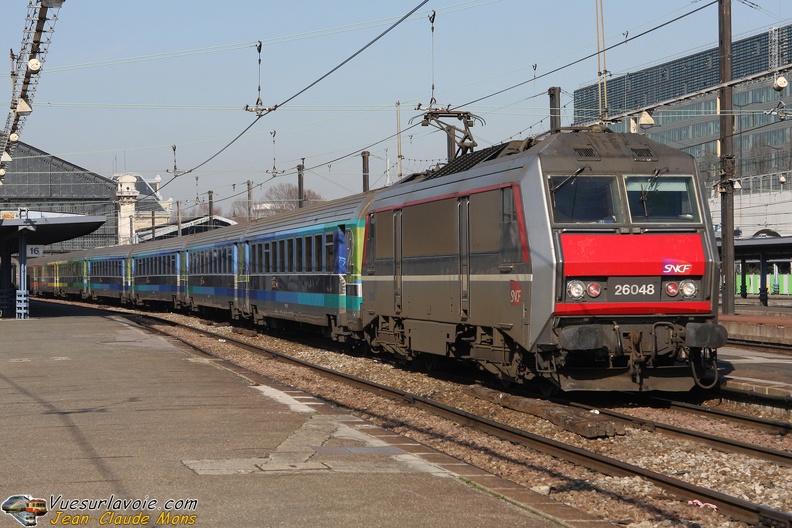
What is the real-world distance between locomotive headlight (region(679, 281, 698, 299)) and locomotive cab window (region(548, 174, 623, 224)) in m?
1.16

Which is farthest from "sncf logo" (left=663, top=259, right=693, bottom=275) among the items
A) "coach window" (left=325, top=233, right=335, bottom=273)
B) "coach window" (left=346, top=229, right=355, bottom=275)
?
"coach window" (left=325, top=233, right=335, bottom=273)

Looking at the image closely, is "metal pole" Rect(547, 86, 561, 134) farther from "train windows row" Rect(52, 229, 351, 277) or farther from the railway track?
the railway track

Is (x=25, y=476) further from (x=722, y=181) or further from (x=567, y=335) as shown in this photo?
(x=722, y=181)

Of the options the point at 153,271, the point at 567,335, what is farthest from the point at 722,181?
the point at 153,271

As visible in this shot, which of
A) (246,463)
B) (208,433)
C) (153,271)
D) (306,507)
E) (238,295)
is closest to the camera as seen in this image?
(306,507)

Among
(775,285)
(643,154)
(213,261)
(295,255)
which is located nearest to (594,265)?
(643,154)

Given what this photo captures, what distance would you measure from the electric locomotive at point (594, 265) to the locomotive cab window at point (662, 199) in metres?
0.02

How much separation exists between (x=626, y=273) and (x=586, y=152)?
1.81 meters

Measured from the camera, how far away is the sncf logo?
12.7m

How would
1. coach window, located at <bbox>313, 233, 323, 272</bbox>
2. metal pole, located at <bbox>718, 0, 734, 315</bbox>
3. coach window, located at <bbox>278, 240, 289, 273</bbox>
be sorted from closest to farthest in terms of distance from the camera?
coach window, located at <bbox>313, 233, 323, 272</bbox>, metal pole, located at <bbox>718, 0, 734, 315</bbox>, coach window, located at <bbox>278, 240, 289, 273</bbox>

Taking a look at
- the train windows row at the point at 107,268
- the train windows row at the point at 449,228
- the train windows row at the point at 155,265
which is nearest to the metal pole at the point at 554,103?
the train windows row at the point at 449,228

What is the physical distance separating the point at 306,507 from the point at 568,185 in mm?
6888

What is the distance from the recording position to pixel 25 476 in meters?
8.41

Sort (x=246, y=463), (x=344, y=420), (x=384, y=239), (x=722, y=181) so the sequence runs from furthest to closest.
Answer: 1. (x=722, y=181)
2. (x=384, y=239)
3. (x=344, y=420)
4. (x=246, y=463)
